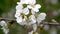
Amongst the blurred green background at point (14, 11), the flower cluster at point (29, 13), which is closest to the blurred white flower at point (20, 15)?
the flower cluster at point (29, 13)

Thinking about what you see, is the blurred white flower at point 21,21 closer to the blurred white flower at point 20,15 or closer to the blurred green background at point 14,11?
the blurred white flower at point 20,15

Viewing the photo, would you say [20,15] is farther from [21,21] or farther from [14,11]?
[14,11]

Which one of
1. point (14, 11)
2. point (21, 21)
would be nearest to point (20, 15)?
point (21, 21)

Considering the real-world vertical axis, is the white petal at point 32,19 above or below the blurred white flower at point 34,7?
below

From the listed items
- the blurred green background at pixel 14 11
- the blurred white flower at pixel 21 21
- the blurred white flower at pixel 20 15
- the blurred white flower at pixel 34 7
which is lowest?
the blurred green background at pixel 14 11

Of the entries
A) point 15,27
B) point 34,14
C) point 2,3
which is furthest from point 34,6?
point 2,3

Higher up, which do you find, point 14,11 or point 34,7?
point 34,7

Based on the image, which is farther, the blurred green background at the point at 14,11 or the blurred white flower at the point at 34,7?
the blurred green background at the point at 14,11

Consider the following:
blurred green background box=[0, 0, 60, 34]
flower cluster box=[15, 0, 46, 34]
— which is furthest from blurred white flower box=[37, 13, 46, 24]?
blurred green background box=[0, 0, 60, 34]

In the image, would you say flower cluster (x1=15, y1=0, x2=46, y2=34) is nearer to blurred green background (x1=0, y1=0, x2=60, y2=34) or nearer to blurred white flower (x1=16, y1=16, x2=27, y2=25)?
blurred white flower (x1=16, y1=16, x2=27, y2=25)
